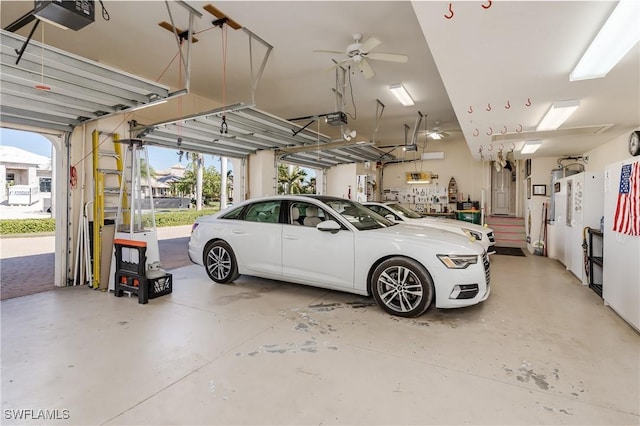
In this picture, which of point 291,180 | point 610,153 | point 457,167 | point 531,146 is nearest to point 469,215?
point 457,167

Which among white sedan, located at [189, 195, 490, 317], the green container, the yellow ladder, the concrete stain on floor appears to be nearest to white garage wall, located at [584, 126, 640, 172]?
the green container

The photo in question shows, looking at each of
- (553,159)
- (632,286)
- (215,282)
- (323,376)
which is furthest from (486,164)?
(323,376)

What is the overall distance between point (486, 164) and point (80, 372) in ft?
37.3

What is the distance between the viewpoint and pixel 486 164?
34.4 ft

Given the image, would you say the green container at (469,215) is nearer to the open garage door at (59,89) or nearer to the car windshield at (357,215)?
the car windshield at (357,215)

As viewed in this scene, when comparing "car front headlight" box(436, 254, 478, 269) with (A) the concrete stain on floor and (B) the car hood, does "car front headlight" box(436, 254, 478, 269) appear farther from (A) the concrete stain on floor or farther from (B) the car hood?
(A) the concrete stain on floor

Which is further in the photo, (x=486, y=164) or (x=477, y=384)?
(x=486, y=164)

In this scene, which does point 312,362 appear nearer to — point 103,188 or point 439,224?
point 103,188

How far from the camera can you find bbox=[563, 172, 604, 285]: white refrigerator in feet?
15.5

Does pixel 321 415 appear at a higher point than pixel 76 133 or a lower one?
lower

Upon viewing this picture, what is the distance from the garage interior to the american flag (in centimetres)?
34

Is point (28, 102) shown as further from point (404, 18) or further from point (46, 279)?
point (404, 18)

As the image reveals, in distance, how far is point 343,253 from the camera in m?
3.71
